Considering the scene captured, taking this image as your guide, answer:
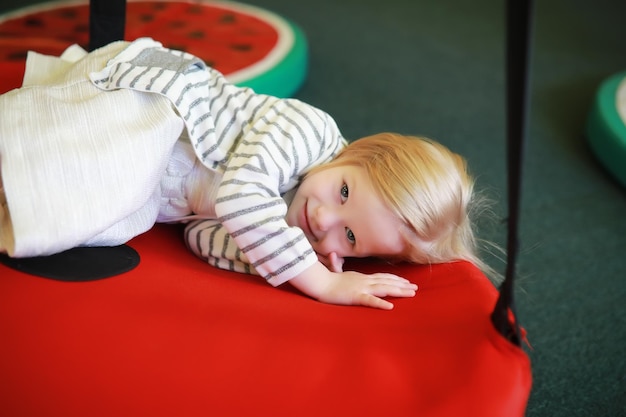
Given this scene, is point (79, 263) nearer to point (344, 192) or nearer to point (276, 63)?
point (344, 192)

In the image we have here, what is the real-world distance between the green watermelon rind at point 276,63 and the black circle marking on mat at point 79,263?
85cm

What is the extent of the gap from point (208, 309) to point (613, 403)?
0.67 m

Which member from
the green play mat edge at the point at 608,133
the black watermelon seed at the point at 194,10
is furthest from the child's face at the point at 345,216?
the black watermelon seed at the point at 194,10

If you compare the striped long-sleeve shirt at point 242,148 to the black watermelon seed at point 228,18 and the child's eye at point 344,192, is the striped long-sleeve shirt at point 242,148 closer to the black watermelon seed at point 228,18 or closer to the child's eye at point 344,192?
the child's eye at point 344,192

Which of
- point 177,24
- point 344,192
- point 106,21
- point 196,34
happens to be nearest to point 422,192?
point 344,192

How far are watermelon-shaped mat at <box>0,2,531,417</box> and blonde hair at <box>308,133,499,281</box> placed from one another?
0.07 m

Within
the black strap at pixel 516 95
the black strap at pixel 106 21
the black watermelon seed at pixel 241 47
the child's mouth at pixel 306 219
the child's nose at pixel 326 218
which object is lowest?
the black watermelon seed at pixel 241 47

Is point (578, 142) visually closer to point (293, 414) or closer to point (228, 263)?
point (228, 263)

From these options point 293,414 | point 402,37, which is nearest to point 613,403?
point 293,414

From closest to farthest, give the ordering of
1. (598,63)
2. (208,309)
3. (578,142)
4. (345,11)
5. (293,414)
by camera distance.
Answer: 1. (293,414)
2. (208,309)
3. (578,142)
4. (598,63)
5. (345,11)

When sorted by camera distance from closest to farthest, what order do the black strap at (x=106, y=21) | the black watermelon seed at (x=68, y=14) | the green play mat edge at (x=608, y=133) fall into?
the black strap at (x=106, y=21)
the green play mat edge at (x=608, y=133)
the black watermelon seed at (x=68, y=14)

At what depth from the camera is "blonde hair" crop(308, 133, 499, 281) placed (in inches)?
31.5

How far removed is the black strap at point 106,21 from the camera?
0.99 m

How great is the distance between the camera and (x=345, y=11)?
2.70 metres
